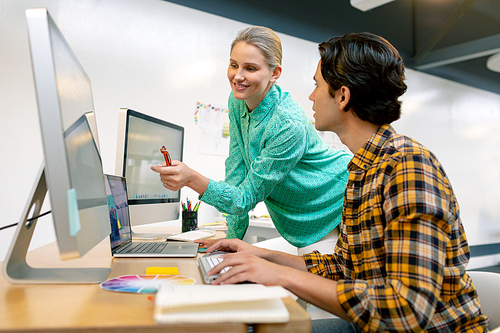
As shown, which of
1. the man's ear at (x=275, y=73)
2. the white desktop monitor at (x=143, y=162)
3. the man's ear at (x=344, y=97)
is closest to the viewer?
the man's ear at (x=344, y=97)

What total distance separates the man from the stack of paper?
5.6 inches

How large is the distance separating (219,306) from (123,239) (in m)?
0.74

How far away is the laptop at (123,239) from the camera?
985 mm

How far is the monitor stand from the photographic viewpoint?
2.13ft

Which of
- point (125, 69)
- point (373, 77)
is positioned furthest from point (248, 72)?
point (125, 69)

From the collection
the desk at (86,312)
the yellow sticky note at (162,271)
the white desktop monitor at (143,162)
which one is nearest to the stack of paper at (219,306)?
the desk at (86,312)

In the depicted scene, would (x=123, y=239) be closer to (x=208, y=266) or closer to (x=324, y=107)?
(x=208, y=266)

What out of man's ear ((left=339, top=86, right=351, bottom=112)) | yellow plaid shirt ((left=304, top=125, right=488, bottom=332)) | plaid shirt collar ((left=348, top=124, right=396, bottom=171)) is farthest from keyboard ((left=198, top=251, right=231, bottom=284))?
man's ear ((left=339, top=86, right=351, bottom=112))

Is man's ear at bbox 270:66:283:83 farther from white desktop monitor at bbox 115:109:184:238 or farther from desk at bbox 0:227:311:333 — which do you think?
desk at bbox 0:227:311:333

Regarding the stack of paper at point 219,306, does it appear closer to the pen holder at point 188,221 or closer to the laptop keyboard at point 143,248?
the laptop keyboard at point 143,248

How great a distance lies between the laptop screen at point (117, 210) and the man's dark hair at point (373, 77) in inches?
30.0

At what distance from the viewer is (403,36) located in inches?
169

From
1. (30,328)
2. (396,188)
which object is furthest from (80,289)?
(396,188)

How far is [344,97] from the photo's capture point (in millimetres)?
956
